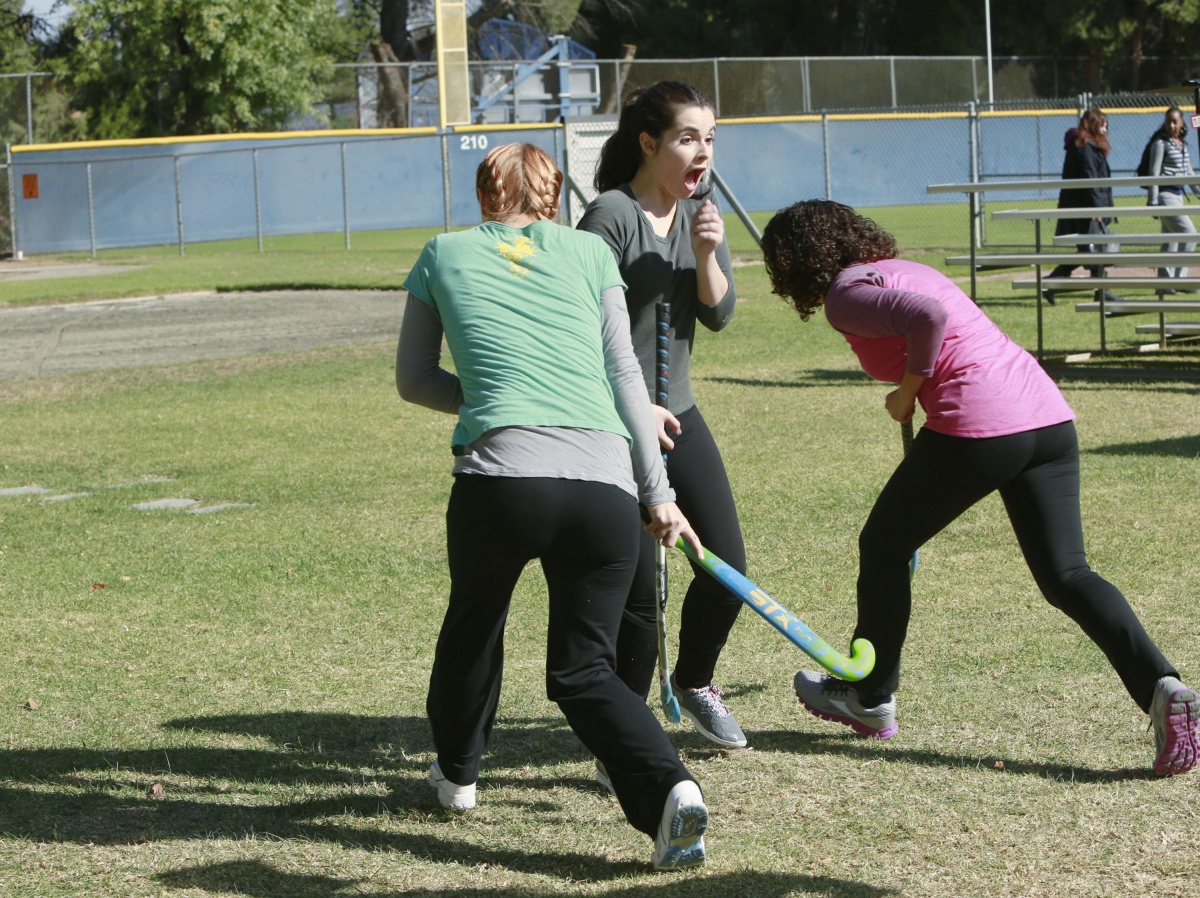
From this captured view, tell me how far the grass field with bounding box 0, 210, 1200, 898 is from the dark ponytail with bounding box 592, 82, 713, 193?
173 centimetres

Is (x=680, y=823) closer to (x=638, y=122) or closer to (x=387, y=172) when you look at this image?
(x=638, y=122)

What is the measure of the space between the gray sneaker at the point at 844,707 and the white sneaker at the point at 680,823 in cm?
116

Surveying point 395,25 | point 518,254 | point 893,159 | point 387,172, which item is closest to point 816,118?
point 893,159

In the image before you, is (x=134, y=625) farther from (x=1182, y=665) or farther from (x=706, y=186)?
(x=1182, y=665)

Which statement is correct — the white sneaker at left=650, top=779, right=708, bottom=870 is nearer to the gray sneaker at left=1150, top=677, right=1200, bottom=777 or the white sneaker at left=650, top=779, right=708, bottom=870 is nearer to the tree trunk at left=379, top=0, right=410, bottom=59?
the gray sneaker at left=1150, top=677, right=1200, bottom=777

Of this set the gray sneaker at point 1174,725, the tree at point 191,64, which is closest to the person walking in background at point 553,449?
the gray sneaker at point 1174,725

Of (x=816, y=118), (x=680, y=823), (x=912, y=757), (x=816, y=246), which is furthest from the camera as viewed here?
(x=816, y=118)

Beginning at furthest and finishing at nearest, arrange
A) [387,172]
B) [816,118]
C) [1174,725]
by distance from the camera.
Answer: [816,118] < [387,172] < [1174,725]

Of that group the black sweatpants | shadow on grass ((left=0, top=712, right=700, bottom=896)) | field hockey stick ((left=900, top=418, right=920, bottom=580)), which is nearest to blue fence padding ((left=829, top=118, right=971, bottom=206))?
field hockey stick ((left=900, top=418, right=920, bottom=580))

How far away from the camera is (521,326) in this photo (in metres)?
3.50

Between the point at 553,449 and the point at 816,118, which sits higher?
the point at 816,118

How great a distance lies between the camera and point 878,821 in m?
3.86

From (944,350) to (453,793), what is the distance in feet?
5.91

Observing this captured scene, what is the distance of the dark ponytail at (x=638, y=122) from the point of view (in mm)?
4062
